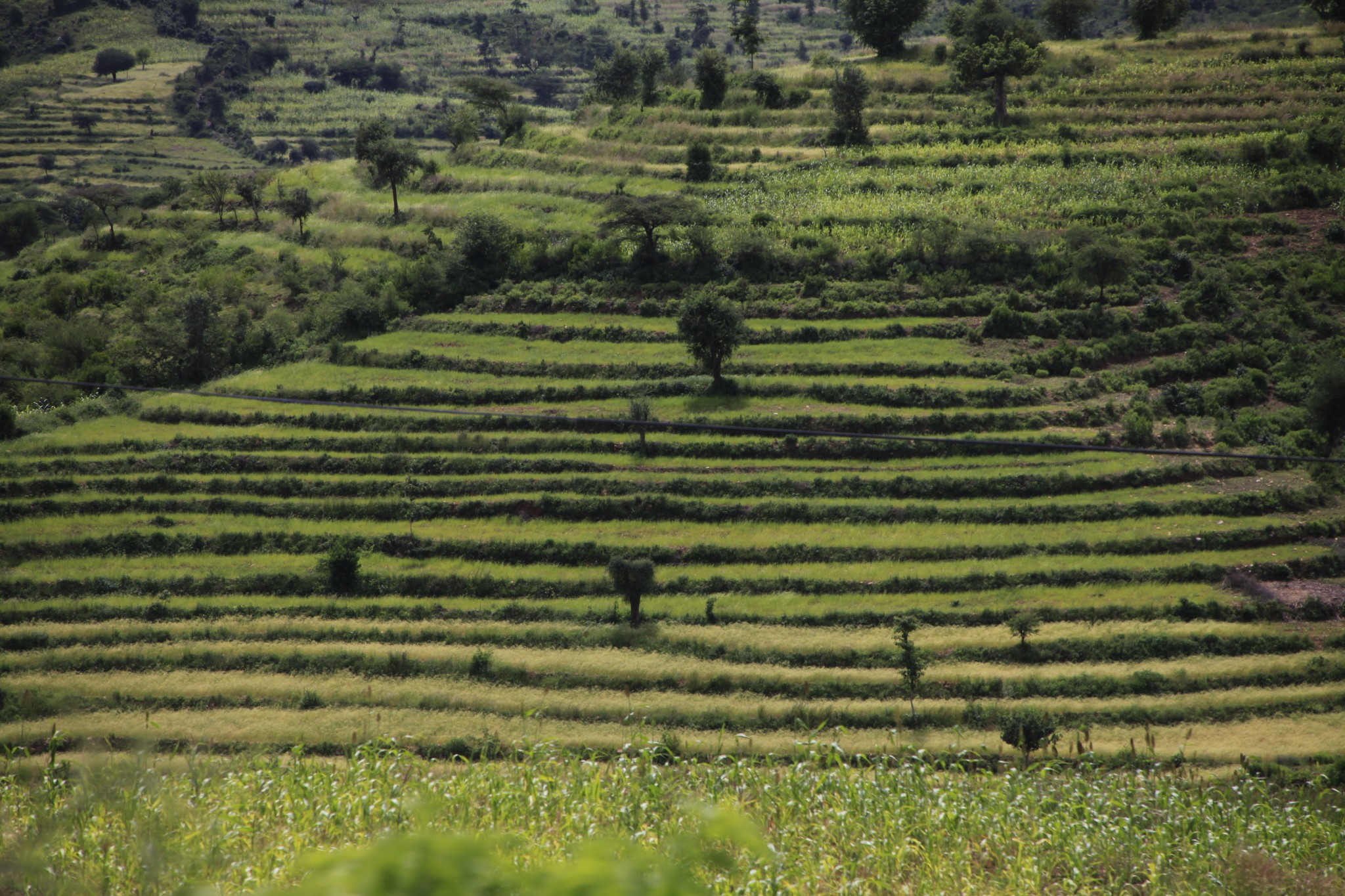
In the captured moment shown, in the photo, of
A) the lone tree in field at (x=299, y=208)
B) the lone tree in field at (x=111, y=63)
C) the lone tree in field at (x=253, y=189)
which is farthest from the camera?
the lone tree in field at (x=111, y=63)

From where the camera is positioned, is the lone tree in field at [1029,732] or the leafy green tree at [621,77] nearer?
the lone tree in field at [1029,732]

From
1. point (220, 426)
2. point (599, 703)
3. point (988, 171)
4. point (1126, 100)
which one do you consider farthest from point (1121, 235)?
point (220, 426)

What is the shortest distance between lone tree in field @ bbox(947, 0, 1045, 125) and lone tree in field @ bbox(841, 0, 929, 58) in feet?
18.0

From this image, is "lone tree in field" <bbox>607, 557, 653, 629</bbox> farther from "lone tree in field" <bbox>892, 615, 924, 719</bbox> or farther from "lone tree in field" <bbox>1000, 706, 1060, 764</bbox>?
"lone tree in field" <bbox>1000, 706, 1060, 764</bbox>

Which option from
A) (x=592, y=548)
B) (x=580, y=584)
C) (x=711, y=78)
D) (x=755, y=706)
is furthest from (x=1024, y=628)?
(x=711, y=78)

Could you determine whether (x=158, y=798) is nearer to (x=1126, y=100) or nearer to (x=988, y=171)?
(x=988, y=171)

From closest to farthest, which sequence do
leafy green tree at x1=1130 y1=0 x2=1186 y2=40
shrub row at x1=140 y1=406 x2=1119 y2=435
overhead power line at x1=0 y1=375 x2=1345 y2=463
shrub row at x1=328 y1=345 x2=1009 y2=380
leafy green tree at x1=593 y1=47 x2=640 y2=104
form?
overhead power line at x1=0 y1=375 x2=1345 y2=463
shrub row at x1=140 y1=406 x2=1119 y2=435
shrub row at x1=328 y1=345 x2=1009 y2=380
leafy green tree at x1=1130 y1=0 x2=1186 y2=40
leafy green tree at x1=593 y1=47 x2=640 y2=104

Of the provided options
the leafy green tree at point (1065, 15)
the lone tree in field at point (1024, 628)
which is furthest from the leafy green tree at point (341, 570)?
the leafy green tree at point (1065, 15)

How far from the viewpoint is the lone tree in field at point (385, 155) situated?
76875 millimetres

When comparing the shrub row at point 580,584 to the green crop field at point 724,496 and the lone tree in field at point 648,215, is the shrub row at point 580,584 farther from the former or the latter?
the lone tree in field at point 648,215

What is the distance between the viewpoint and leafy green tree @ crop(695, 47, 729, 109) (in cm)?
8425

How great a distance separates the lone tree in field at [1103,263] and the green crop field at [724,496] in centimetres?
31

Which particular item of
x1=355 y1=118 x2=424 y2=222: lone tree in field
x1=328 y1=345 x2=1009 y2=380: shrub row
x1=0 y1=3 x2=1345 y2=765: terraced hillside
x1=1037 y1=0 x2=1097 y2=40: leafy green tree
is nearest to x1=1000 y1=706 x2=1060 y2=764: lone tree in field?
x1=0 y1=3 x2=1345 y2=765: terraced hillside

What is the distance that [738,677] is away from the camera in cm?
3284
